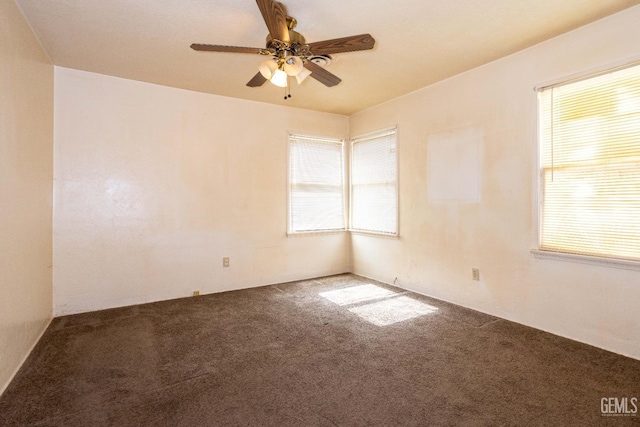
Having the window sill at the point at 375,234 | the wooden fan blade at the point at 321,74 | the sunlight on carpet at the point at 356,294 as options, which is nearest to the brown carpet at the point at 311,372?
the sunlight on carpet at the point at 356,294

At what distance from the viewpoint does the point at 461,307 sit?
142 inches

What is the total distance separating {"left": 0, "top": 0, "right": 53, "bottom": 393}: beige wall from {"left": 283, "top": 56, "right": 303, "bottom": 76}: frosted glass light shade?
1.80 m

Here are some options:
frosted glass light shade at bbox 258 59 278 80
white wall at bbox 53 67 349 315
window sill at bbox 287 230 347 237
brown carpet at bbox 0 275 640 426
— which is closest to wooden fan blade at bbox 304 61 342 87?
frosted glass light shade at bbox 258 59 278 80

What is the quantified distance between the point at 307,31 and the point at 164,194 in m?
2.53

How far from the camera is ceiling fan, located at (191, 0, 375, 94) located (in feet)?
7.05

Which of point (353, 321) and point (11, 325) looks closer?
point (11, 325)

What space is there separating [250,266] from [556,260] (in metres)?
3.47

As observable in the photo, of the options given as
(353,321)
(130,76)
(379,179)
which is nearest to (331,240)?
(379,179)

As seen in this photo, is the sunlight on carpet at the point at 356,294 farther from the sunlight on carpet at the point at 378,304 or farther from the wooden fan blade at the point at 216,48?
the wooden fan blade at the point at 216,48

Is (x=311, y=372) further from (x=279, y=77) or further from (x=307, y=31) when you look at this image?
(x=307, y=31)

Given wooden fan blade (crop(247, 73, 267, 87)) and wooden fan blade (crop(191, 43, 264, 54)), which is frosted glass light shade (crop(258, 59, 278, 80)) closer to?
wooden fan blade (crop(191, 43, 264, 54))

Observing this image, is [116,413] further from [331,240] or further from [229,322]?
[331,240]

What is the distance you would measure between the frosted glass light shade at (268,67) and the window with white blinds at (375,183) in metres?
2.43

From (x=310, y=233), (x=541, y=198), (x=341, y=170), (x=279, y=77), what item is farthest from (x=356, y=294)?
(x=279, y=77)
